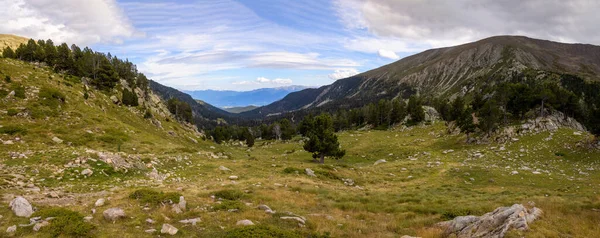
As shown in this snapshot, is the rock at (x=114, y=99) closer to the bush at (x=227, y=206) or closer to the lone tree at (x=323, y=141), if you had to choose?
the lone tree at (x=323, y=141)

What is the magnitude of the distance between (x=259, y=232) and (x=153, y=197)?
26.9ft

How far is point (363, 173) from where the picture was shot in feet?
125

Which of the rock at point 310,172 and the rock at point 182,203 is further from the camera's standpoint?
the rock at point 310,172

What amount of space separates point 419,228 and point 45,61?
106 m

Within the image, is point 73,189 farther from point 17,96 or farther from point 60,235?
point 17,96

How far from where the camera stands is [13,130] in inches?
1193

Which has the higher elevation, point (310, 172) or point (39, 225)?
point (39, 225)

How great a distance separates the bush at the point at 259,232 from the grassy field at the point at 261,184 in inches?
1.8

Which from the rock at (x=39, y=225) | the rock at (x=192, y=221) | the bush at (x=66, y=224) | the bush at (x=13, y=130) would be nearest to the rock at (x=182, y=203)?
the rock at (x=192, y=221)

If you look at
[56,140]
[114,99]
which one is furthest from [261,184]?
[114,99]

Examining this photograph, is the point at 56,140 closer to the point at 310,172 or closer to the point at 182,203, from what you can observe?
the point at 182,203

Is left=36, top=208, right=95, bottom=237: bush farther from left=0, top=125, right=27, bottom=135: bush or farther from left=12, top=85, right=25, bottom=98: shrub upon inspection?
left=12, top=85, right=25, bottom=98: shrub

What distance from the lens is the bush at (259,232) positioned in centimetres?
1246

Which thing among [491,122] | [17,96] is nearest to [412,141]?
[491,122]
